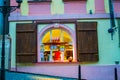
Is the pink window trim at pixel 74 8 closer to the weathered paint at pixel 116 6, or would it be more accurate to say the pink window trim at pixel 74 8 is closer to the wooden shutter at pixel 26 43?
the weathered paint at pixel 116 6

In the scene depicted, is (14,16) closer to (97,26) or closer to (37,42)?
(37,42)

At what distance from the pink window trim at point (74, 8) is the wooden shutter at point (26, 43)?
1.78 m

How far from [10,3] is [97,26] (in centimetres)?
421

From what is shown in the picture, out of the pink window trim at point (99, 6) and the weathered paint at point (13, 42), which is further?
the pink window trim at point (99, 6)

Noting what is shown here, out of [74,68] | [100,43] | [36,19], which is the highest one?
[36,19]

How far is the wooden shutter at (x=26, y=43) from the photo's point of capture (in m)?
16.4

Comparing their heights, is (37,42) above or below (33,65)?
above

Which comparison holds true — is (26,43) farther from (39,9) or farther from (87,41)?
(87,41)

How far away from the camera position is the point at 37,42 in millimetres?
16516

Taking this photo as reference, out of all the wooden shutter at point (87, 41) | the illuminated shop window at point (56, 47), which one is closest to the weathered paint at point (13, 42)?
the illuminated shop window at point (56, 47)

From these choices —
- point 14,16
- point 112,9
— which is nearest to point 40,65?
point 14,16

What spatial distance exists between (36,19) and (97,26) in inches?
112

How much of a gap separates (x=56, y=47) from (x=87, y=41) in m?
1.48

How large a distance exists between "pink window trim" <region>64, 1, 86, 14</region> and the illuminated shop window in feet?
3.28
